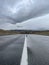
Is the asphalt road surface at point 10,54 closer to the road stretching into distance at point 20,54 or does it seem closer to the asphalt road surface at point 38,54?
the road stretching into distance at point 20,54

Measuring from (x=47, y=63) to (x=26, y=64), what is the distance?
34.4 inches

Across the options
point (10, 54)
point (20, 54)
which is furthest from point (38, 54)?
point (10, 54)

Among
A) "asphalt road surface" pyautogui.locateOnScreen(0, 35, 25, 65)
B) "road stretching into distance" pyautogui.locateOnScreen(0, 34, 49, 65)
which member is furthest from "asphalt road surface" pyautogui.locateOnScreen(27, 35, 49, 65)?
"asphalt road surface" pyautogui.locateOnScreen(0, 35, 25, 65)

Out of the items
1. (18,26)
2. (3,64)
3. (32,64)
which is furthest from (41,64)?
(18,26)

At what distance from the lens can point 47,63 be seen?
6730 millimetres

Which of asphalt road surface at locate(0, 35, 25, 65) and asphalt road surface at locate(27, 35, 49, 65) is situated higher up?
asphalt road surface at locate(0, 35, 25, 65)

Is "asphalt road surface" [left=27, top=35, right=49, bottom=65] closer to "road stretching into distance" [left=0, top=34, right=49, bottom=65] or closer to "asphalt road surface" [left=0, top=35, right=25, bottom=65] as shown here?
"road stretching into distance" [left=0, top=34, right=49, bottom=65]

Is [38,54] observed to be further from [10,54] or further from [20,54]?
[10,54]

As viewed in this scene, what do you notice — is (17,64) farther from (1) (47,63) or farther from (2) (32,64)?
(1) (47,63)

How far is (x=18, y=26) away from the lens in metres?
164

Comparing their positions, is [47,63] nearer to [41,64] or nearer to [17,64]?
[41,64]

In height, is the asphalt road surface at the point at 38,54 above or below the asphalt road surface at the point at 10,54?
below

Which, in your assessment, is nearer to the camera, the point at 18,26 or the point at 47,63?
the point at 47,63

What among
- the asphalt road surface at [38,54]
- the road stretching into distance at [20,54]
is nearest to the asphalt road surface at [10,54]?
the road stretching into distance at [20,54]
